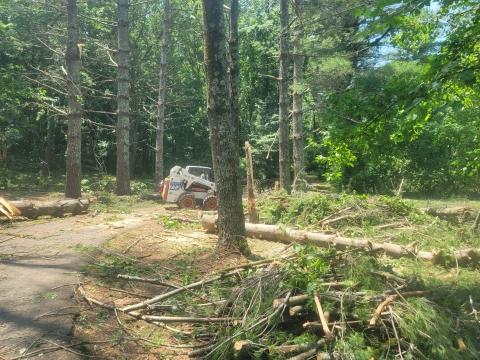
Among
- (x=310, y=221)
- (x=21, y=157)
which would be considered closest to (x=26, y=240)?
(x=310, y=221)

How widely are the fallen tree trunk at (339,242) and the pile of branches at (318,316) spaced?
1394mm

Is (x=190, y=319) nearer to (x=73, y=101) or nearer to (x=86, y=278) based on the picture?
(x=86, y=278)

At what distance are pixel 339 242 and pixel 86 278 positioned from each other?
509cm

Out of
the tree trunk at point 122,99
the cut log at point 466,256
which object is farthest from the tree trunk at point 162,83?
the cut log at point 466,256

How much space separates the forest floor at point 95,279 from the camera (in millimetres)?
3959

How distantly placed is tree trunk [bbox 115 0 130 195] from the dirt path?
678 cm

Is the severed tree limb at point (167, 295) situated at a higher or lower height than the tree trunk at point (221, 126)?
lower

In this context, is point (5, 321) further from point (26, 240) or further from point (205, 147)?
point (205, 147)

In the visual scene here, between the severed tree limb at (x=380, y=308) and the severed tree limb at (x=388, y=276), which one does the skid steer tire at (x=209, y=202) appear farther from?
the severed tree limb at (x=380, y=308)

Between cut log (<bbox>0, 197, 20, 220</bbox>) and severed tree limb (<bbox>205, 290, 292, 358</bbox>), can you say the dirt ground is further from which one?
severed tree limb (<bbox>205, 290, 292, 358</bbox>)

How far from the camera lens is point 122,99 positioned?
1625 cm

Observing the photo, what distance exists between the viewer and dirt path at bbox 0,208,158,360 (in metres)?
3.80

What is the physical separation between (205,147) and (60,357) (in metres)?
32.0

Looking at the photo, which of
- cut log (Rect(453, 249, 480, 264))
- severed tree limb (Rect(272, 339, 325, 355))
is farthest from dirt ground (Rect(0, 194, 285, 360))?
cut log (Rect(453, 249, 480, 264))
